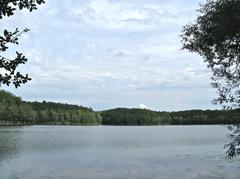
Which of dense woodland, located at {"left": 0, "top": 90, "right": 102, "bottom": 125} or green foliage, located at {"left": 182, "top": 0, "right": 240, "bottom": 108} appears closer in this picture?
green foliage, located at {"left": 182, "top": 0, "right": 240, "bottom": 108}

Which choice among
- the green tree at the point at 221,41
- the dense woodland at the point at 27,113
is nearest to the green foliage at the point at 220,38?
the green tree at the point at 221,41

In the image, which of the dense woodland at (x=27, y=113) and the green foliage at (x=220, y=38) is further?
the dense woodland at (x=27, y=113)

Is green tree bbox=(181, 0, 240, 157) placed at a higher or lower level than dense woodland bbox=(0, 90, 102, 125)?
lower

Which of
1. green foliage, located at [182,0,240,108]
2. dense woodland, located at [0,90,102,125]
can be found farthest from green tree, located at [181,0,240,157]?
dense woodland, located at [0,90,102,125]

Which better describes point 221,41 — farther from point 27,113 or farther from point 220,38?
point 27,113

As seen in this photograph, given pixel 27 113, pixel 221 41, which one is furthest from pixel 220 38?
pixel 27 113

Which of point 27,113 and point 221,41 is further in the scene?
point 27,113

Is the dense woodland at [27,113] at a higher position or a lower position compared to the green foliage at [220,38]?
higher

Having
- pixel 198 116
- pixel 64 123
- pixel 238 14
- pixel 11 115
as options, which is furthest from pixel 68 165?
pixel 64 123

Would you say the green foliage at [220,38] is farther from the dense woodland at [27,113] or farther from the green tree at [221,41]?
the dense woodland at [27,113]

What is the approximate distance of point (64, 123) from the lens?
196 m

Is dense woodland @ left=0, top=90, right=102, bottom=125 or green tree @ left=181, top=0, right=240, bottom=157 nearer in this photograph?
green tree @ left=181, top=0, right=240, bottom=157

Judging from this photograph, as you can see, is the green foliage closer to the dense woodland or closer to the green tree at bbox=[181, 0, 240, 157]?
the green tree at bbox=[181, 0, 240, 157]

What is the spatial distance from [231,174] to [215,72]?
13340mm
